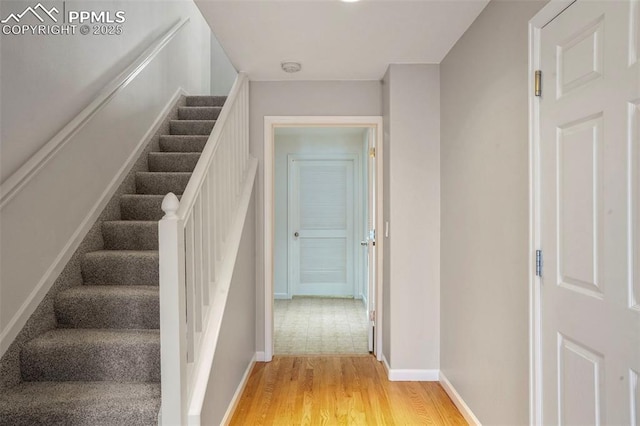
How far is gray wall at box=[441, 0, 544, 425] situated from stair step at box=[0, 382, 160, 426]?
1.63m

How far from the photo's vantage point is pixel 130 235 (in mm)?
2523

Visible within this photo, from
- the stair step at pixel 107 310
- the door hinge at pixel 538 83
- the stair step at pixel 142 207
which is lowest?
the stair step at pixel 107 310

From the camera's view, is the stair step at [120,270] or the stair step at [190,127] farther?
the stair step at [190,127]

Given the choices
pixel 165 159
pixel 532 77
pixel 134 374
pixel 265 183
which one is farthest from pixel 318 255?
pixel 532 77

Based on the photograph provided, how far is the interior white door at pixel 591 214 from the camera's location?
1.09m

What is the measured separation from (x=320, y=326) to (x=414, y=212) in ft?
6.54

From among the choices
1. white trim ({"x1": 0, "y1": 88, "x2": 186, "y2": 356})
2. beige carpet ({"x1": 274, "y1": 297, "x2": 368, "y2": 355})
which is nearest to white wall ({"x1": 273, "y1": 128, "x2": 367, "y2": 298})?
beige carpet ({"x1": 274, "y1": 297, "x2": 368, "y2": 355})

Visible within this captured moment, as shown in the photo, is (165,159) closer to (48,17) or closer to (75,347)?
(48,17)

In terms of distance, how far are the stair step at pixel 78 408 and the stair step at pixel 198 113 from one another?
2.63 metres

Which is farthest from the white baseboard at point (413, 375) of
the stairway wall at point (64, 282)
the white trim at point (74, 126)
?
the white trim at point (74, 126)

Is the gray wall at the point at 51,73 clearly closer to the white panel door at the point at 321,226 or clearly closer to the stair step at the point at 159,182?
the stair step at the point at 159,182

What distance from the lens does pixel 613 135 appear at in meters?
1.15

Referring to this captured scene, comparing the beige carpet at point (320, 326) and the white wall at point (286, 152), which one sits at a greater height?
the white wall at point (286, 152)

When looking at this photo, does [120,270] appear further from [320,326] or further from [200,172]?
[320,326]
